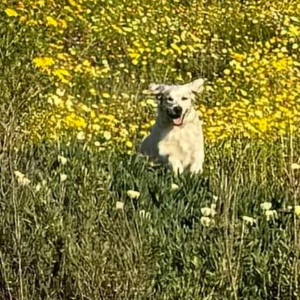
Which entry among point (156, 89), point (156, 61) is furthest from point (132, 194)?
point (156, 61)

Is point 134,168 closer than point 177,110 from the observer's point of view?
Yes

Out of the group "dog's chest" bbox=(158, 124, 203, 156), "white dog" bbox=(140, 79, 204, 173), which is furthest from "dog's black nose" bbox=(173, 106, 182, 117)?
"dog's chest" bbox=(158, 124, 203, 156)

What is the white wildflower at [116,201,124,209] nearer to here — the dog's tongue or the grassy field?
the grassy field

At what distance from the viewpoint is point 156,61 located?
408 inches

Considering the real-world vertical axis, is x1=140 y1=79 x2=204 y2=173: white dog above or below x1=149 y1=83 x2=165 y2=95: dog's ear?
below

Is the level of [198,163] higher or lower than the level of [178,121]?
lower

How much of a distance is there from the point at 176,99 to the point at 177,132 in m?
0.28

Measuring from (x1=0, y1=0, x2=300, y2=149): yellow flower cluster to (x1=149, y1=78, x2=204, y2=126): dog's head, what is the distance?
0.56 meters

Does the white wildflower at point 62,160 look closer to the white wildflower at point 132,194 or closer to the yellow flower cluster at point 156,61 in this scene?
the white wildflower at point 132,194

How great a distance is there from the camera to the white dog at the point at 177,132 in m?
7.09

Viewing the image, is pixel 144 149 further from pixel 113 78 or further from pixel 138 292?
pixel 138 292

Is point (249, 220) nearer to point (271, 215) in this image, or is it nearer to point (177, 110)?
point (271, 215)

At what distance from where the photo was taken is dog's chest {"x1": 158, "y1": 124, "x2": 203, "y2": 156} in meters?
7.16

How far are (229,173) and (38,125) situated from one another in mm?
2846
